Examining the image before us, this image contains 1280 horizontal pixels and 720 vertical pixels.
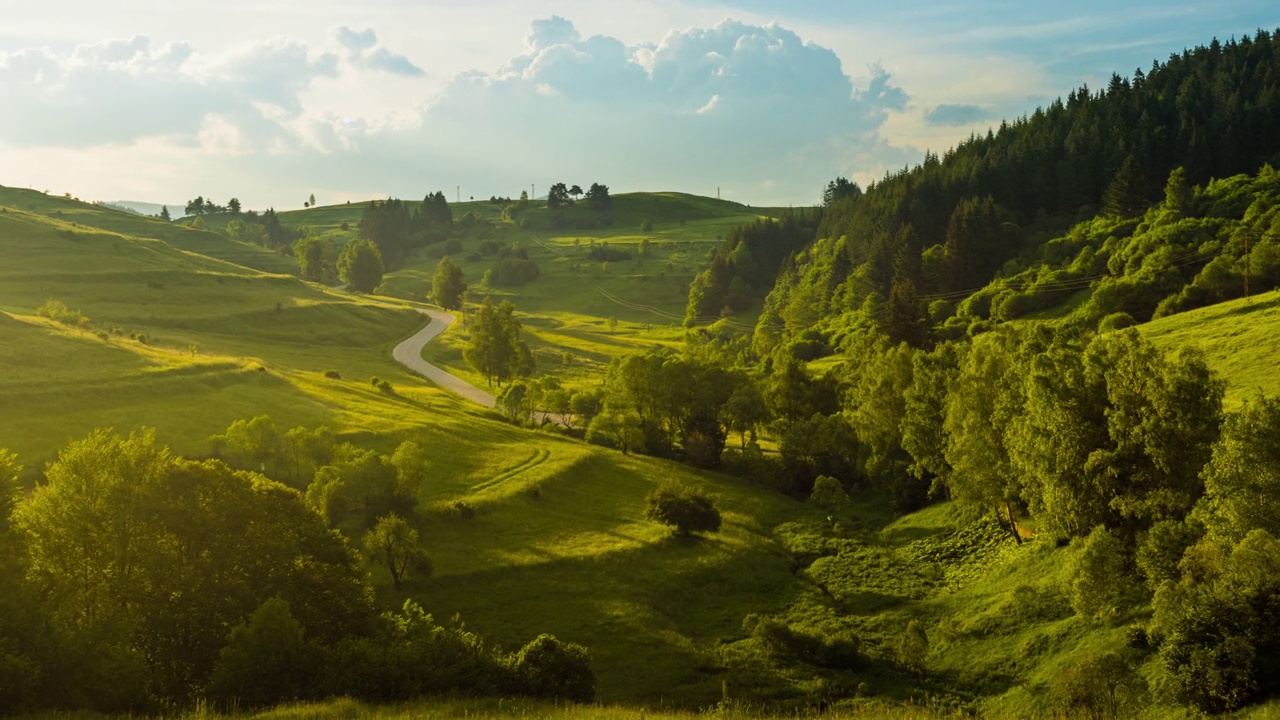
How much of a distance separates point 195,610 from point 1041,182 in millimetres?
177102

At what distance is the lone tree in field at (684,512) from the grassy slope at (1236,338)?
36805 mm

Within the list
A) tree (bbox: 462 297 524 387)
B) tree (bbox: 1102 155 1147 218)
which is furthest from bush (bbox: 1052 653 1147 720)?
tree (bbox: 1102 155 1147 218)

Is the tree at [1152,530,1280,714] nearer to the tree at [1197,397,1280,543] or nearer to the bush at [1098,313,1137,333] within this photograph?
the tree at [1197,397,1280,543]

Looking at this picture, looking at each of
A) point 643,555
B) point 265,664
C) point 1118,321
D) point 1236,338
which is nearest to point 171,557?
point 265,664

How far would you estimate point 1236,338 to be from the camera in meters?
65.8

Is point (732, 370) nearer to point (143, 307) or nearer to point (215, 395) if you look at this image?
point (215, 395)

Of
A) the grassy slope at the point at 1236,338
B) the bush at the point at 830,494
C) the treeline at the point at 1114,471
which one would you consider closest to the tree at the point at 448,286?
the treeline at the point at 1114,471

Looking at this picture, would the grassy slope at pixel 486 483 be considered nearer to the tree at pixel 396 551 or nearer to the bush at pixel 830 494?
the tree at pixel 396 551

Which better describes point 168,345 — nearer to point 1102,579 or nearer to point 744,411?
point 744,411

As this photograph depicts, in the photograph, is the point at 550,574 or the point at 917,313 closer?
the point at 550,574

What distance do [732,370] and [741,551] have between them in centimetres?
4278

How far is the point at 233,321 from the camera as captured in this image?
439 ft

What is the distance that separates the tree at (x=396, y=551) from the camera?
52500 millimetres

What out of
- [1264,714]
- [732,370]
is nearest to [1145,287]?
[732,370]
